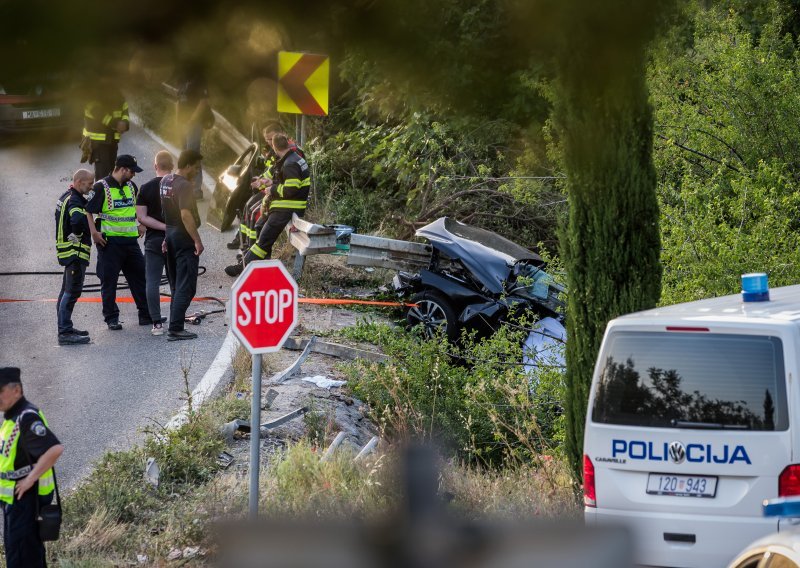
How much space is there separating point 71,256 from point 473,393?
4.66m

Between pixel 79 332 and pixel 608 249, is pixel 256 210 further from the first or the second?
pixel 608 249

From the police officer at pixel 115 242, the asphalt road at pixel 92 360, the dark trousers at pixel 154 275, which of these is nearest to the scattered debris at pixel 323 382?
the asphalt road at pixel 92 360

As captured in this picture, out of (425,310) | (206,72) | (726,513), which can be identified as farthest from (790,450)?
(425,310)

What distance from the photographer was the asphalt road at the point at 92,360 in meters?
Result: 9.47

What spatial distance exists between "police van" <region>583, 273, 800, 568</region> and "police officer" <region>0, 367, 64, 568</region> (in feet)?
10.9

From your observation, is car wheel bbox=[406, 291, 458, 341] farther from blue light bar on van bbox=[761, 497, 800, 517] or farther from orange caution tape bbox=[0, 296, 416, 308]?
blue light bar on van bbox=[761, 497, 800, 517]

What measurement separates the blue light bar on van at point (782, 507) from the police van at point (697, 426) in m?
0.03

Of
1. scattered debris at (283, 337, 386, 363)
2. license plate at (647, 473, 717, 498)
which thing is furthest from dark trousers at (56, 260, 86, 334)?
license plate at (647, 473, 717, 498)

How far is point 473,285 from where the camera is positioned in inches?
505

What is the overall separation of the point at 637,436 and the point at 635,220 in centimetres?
227

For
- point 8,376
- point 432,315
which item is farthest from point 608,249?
point 432,315

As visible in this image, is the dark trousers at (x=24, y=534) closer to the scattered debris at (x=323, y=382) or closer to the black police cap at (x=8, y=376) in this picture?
the black police cap at (x=8, y=376)

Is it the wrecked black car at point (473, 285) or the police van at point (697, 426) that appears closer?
the police van at point (697, 426)

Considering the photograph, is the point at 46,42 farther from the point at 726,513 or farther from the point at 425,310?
the point at 425,310
